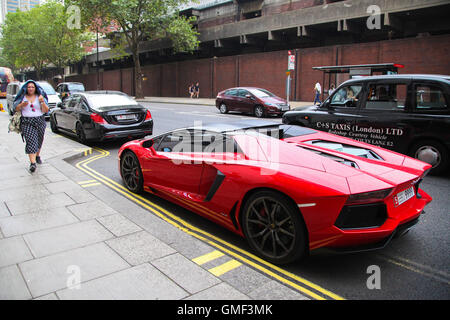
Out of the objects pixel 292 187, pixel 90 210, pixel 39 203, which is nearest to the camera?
pixel 292 187

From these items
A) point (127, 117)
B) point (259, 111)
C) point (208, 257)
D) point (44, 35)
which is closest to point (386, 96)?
point (208, 257)

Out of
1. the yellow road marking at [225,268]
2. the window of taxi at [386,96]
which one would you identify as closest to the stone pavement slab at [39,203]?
the yellow road marking at [225,268]

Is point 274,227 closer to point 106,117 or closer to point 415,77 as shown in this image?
point 415,77

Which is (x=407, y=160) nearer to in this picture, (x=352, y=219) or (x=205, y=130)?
(x=352, y=219)

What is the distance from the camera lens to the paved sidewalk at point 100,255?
9.40ft

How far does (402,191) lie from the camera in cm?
327

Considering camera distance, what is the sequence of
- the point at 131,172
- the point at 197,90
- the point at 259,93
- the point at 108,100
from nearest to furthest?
the point at 131,172 < the point at 108,100 < the point at 259,93 < the point at 197,90

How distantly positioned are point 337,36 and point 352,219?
30.2 metres

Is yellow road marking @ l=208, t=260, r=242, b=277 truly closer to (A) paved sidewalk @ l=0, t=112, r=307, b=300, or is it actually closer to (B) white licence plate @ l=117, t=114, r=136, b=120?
(A) paved sidewalk @ l=0, t=112, r=307, b=300

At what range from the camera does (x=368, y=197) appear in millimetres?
2953

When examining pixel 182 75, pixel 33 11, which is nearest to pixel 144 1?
pixel 182 75

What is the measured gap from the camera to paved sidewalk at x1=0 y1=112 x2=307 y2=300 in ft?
9.40

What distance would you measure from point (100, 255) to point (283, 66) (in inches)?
1129

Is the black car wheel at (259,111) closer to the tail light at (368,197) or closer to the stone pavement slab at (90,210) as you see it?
the stone pavement slab at (90,210)
